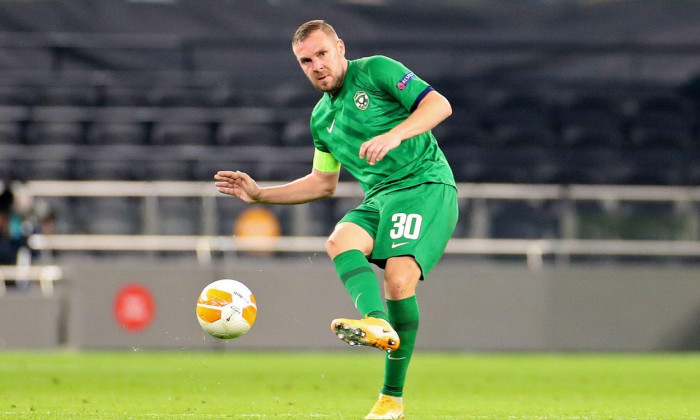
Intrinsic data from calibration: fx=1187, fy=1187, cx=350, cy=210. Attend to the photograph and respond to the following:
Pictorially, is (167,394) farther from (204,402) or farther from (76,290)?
(76,290)

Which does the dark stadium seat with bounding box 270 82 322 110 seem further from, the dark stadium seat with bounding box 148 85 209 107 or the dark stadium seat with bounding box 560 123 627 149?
the dark stadium seat with bounding box 560 123 627 149

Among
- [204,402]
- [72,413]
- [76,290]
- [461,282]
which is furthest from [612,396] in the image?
[76,290]

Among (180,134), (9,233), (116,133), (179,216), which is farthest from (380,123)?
(116,133)

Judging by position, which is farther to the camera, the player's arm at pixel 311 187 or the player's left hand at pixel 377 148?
the player's arm at pixel 311 187

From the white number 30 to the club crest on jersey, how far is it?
0.54 m

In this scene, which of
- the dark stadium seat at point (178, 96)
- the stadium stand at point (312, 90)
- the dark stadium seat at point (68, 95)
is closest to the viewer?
the stadium stand at point (312, 90)

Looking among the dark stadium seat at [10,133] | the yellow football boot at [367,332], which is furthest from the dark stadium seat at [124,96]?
the yellow football boot at [367,332]

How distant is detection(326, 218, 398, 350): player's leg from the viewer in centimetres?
473

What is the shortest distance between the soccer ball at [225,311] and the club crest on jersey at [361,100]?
1.22 m

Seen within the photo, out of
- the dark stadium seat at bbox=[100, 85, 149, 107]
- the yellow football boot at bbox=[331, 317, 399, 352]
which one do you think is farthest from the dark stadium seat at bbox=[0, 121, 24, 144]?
the yellow football boot at bbox=[331, 317, 399, 352]

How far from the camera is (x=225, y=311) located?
591 centimetres

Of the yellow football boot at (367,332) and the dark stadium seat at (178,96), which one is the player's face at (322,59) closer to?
the yellow football boot at (367,332)

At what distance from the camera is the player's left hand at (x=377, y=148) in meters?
4.82

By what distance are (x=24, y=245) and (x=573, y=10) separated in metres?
9.13
